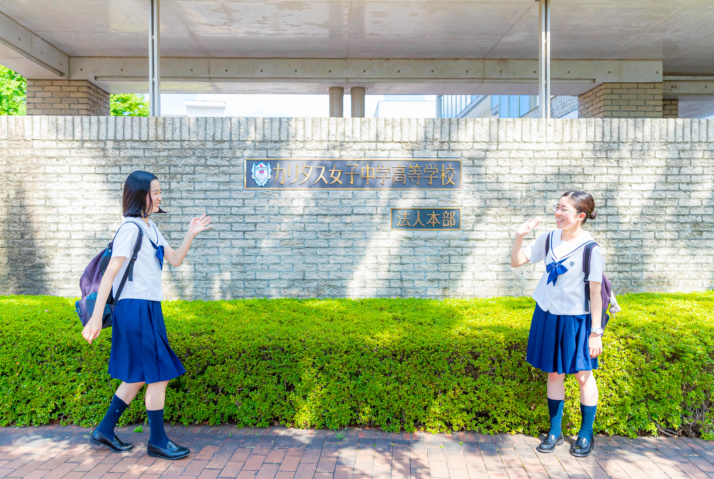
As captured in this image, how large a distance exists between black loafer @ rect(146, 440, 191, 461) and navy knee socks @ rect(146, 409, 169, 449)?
0.02 m

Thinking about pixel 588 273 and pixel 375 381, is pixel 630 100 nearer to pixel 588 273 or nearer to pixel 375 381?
pixel 588 273

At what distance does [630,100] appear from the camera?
1064cm

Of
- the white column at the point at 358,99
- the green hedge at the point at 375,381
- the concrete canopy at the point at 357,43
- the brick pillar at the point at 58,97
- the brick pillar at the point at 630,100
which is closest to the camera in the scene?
the green hedge at the point at 375,381

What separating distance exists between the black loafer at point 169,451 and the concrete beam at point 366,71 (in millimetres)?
8635

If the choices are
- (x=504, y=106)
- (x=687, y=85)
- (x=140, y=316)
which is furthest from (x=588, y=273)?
(x=504, y=106)

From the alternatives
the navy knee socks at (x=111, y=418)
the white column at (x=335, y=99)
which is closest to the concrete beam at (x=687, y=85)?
the white column at (x=335, y=99)

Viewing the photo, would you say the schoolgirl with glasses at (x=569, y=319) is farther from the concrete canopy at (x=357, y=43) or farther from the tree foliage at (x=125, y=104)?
the tree foliage at (x=125, y=104)

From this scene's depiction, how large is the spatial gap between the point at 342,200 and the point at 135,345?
3757mm

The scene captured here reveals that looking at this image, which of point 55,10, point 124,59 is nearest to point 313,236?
point 55,10

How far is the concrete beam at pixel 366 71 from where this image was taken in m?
10.6

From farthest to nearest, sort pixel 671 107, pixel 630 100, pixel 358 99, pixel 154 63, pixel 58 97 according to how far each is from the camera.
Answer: pixel 671 107 → pixel 358 99 → pixel 630 100 → pixel 58 97 → pixel 154 63

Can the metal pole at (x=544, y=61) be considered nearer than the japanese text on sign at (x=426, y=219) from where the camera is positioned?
No

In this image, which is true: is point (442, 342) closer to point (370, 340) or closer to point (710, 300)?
point (370, 340)

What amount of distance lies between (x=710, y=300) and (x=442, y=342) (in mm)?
3150
